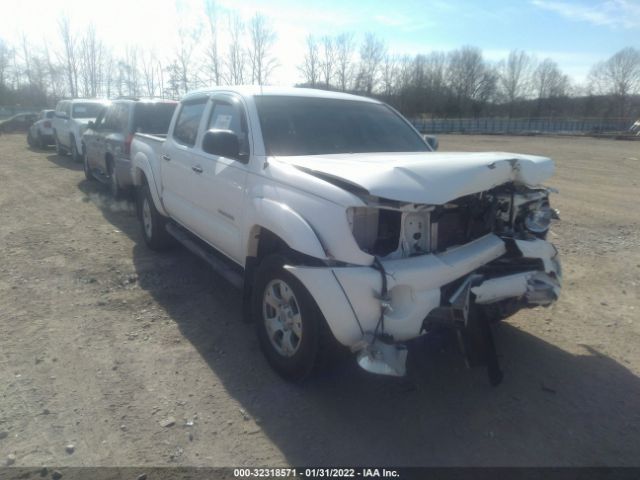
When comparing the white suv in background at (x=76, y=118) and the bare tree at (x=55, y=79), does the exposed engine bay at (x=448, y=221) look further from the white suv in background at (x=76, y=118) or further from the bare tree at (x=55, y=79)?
the bare tree at (x=55, y=79)

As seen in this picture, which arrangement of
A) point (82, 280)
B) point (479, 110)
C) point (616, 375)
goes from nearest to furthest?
point (616, 375), point (82, 280), point (479, 110)

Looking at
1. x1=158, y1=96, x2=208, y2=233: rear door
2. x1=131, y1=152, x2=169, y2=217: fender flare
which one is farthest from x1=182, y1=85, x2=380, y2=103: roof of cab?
x1=131, y1=152, x2=169, y2=217: fender flare

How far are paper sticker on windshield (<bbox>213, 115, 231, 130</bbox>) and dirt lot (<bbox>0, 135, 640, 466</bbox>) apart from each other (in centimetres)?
169

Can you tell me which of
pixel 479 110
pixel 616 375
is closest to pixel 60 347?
pixel 616 375

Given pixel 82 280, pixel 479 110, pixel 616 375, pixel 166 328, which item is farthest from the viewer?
pixel 479 110

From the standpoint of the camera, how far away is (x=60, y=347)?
388 centimetres

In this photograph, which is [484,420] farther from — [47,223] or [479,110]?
[479,110]

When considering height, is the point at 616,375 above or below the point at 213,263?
below

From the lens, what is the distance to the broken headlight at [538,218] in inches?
139

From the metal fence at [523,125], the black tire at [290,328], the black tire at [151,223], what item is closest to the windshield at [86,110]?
the black tire at [151,223]

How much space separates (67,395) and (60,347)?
0.76 metres

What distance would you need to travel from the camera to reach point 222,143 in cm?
372

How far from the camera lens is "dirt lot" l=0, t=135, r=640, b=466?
2.79 m

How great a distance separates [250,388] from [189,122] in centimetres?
301
